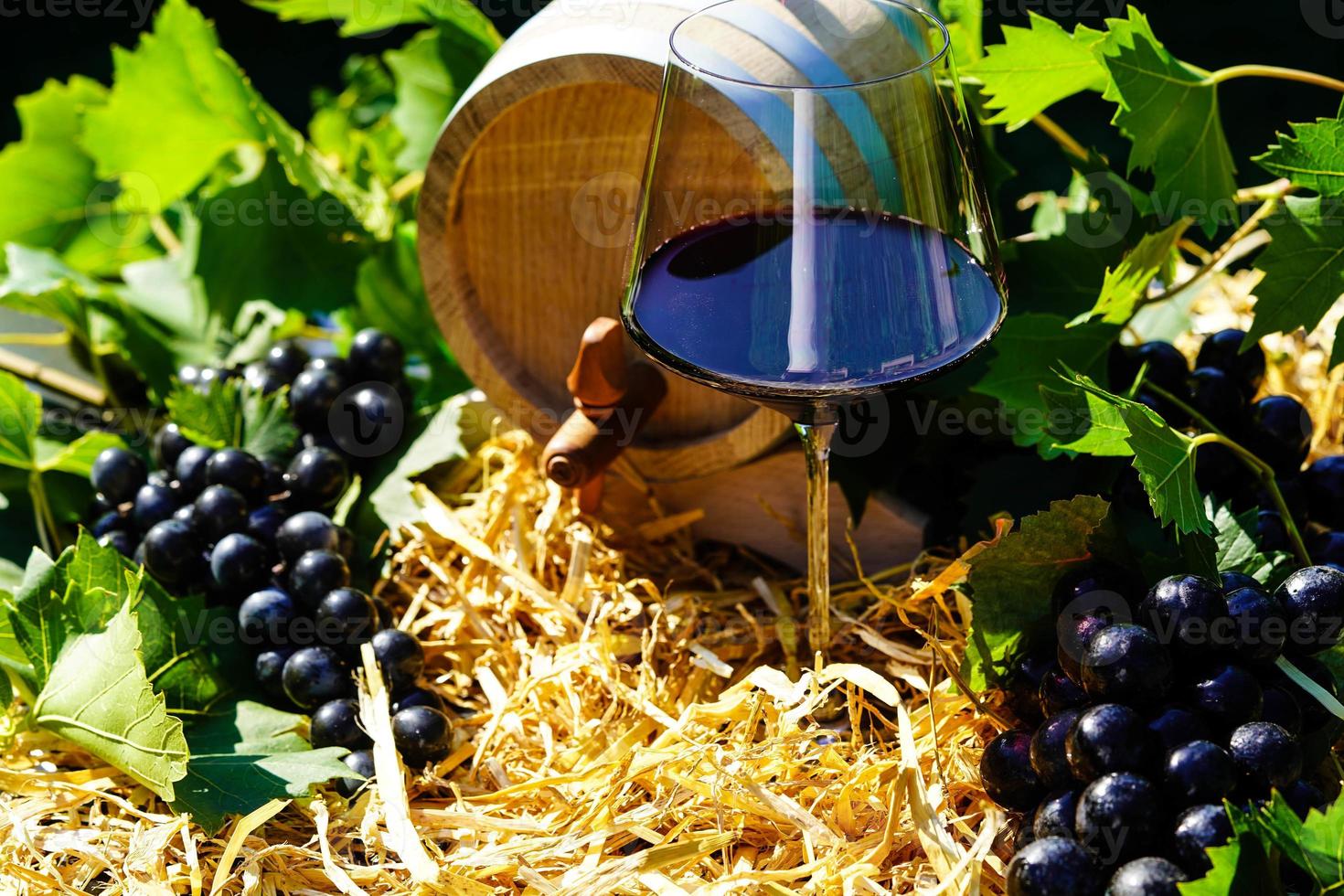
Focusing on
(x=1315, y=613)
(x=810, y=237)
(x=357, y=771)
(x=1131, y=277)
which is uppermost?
(x=810, y=237)

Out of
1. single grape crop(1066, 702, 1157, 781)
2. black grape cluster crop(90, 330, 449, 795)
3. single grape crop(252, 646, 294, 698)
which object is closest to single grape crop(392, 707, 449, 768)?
black grape cluster crop(90, 330, 449, 795)

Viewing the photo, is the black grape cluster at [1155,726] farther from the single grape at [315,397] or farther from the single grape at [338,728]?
the single grape at [315,397]

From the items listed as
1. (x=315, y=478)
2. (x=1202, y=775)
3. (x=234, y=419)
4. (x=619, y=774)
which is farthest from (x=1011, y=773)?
(x=234, y=419)

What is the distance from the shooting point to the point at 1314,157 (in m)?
0.84

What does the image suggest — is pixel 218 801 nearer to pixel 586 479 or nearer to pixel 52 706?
pixel 52 706

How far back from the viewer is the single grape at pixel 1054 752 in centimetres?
70

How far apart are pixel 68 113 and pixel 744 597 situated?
914 mm

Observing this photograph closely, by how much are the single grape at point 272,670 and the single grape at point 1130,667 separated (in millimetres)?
556

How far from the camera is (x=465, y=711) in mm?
973

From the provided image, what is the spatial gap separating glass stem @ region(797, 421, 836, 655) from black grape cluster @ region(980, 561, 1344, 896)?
0.49 ft

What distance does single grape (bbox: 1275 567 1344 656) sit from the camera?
722 mm

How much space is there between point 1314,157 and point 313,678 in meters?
0.76

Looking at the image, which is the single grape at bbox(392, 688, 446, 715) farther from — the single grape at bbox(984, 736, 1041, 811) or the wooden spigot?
the single grape at bbox(984, 736, 1041, 811)

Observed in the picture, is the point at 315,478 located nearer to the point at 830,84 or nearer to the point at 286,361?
the point at 286,361
